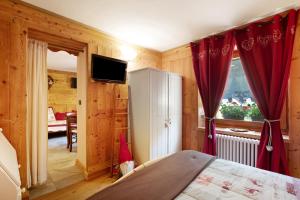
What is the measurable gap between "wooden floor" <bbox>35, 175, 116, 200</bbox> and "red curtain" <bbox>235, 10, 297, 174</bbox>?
89.0 inches

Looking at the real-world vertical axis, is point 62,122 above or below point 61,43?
below

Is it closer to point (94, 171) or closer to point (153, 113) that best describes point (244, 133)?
point (153, 113)

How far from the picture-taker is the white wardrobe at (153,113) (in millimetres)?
2664

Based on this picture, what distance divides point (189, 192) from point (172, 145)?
1.98 m

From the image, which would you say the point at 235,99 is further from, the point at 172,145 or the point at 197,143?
the point at 172,145

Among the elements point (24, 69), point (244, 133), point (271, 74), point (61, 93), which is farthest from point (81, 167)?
point (61, 93)

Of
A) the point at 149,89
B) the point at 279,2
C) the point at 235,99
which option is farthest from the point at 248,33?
the point at 149,89

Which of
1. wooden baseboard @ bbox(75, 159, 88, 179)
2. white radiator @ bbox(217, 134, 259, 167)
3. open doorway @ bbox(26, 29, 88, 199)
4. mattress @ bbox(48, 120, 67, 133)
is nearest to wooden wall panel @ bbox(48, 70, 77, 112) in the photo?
mattress @ bbox(48, 120, 67, 133)

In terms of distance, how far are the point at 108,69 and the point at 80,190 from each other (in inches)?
72.4

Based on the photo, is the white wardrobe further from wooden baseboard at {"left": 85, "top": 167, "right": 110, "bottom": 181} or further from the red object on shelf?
wooden baseboard at {"left": 85, "top": 167, "right": 110, "bottom": 181}

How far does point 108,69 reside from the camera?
2631mm

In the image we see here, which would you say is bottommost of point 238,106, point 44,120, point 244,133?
point 244,133

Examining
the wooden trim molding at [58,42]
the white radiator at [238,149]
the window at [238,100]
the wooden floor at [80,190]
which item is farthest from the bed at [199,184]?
the wooden trim molding at [58,42]

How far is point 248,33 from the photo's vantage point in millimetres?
2318
